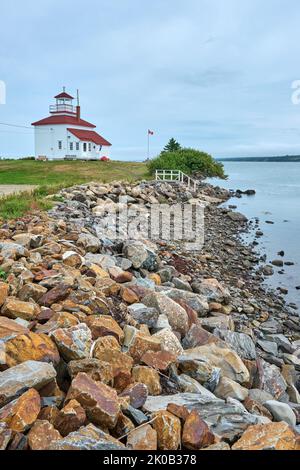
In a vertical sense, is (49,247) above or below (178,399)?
above

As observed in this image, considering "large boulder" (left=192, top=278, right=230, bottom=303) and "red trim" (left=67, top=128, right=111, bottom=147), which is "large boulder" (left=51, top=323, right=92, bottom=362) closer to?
"large boulder" (left=192, top=278, right=230, bottom=303)

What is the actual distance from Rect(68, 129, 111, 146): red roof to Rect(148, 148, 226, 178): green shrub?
8528mm

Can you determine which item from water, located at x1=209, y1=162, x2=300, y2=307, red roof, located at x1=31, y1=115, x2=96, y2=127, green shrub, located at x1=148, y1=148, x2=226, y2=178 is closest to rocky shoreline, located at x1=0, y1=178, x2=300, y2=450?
water, located at x1=209, y1=162, x2=300, y2=307

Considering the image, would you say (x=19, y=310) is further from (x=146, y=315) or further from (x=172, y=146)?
(x=172, y=146)

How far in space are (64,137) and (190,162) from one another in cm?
1475

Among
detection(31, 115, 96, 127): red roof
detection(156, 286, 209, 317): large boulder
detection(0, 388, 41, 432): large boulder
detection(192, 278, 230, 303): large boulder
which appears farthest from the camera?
detection(31, 115, 96, 127): red roof

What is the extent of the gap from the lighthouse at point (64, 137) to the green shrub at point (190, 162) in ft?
29.5

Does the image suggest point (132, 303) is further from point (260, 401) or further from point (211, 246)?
point (211, 246)

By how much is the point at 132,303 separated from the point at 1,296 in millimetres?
1925

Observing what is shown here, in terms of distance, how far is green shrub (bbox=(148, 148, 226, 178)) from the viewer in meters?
40.3

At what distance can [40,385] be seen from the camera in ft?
11.2

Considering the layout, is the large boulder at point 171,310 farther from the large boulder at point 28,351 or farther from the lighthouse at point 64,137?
the lighthouse at point 64,137

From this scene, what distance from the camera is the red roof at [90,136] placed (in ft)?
157

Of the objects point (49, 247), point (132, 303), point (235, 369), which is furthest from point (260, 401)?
point (49, 247)
